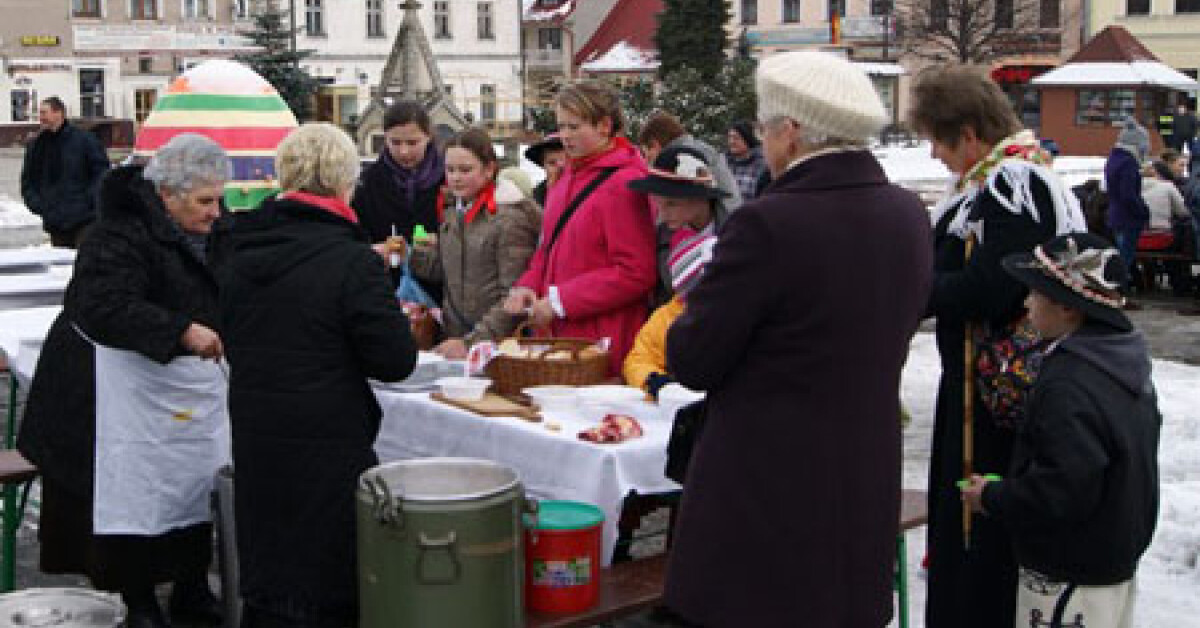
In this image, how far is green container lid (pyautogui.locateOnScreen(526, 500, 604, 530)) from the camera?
3.95 metres

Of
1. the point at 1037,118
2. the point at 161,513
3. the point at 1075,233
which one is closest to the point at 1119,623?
the point at 1075,233

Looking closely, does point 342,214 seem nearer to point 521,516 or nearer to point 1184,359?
point 521,516

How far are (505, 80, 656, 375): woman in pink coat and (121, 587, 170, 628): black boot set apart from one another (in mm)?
1597

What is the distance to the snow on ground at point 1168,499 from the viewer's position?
5.50m

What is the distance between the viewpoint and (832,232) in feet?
10.0

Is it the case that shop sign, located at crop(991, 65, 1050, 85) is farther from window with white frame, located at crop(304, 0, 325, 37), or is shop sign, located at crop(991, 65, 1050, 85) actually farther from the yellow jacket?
the yellow jacket

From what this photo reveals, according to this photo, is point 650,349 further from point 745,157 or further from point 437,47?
point 437,47

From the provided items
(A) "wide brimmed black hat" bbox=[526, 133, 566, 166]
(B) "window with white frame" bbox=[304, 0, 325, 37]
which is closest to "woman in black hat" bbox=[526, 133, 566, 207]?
(A) "wide brimmed black hat" bbox=[526, 133, 566, 166]

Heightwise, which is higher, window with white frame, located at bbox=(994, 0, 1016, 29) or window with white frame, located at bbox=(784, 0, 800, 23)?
window with white frame, located at bbox=(784, 0, 800, 23)

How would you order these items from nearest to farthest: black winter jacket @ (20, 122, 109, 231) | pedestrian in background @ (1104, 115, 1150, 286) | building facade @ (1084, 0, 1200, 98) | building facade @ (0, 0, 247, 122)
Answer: black winter jacket @ (20, 122, 109, 231) < pedestrian in background @ (1104, 115, 1150, 286) < building facade @ (1084, 0, 1200, 98) < building facade @ (0, 0, 247, 122)

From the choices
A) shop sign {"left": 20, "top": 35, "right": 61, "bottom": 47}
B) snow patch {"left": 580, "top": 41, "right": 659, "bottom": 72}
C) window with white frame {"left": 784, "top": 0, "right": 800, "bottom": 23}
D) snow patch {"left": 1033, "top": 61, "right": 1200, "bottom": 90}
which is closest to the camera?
Result: snow patch {"left": 1033, "top": 61, "right": 1200, "bottom": 90}

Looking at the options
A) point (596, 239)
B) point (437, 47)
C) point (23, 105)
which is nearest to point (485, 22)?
point (437, 47)

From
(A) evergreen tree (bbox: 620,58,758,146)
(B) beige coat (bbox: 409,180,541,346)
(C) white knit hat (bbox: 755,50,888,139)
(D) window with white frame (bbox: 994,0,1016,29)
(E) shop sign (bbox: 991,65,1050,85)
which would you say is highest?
(D) window with white frame (bbox: 994,0,1016,29)

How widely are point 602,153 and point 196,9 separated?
156 ft
